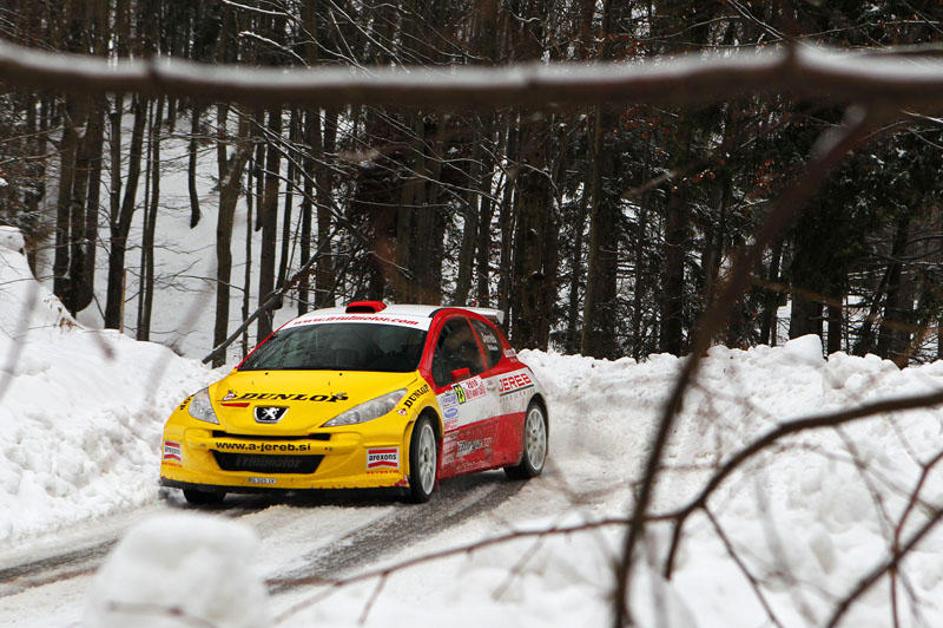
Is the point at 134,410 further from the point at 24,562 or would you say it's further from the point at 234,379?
the point at 24,562

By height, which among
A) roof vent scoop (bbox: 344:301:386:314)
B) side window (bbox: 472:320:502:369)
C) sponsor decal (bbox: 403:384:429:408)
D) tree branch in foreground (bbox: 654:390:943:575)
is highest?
tree branch in foreground (bbox: 654:390:943:575)

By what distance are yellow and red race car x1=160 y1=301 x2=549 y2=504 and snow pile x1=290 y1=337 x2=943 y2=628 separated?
28.0 inches

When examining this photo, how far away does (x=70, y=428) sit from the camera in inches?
440

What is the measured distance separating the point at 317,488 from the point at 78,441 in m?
2.61

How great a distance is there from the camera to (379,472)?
30.9ft

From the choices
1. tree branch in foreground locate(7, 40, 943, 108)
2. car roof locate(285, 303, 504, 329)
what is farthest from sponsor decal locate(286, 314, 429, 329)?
tree branch in foreground locate(7, 40, 943, 108)

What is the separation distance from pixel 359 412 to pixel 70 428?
328 cm

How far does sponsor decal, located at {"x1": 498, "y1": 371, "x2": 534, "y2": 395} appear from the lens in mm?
11288

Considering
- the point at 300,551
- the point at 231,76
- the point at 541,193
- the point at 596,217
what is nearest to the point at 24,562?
the point at 300,551

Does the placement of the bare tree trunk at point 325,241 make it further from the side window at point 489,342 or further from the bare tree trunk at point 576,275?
the side window at point 489,342

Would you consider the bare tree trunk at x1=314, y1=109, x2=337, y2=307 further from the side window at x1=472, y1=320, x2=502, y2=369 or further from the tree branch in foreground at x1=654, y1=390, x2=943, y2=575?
the tree branch in foreground at x1=654, y1=390, x2=943, y2=575

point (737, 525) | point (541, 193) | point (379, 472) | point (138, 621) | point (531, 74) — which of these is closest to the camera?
point (531, 74)

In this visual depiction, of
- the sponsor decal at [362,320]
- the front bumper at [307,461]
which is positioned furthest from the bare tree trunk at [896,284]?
the front bumper at [307,461]

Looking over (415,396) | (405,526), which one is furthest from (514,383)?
(405,526)
